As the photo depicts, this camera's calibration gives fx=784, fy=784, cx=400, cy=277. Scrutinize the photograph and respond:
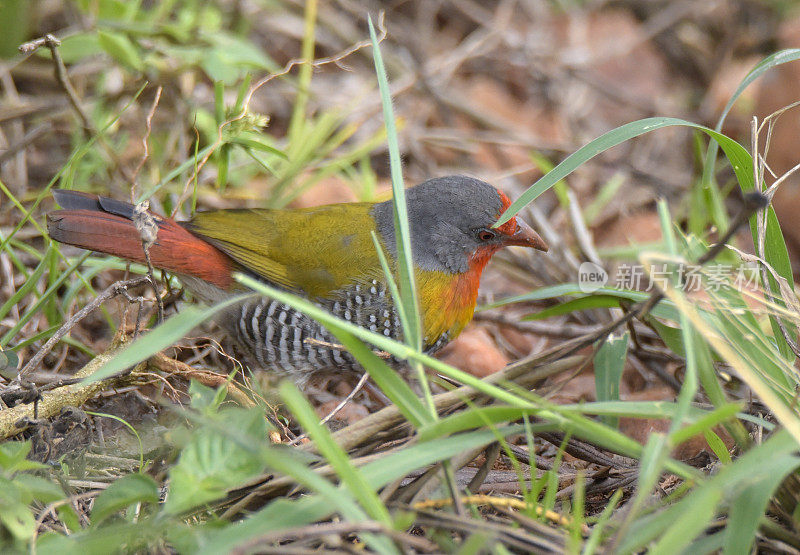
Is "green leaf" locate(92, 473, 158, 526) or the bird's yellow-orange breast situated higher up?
the bird's yellow-orange breast

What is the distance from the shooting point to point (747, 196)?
4.85ft

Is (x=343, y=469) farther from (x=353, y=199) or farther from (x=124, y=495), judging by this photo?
(x=353, y=199)

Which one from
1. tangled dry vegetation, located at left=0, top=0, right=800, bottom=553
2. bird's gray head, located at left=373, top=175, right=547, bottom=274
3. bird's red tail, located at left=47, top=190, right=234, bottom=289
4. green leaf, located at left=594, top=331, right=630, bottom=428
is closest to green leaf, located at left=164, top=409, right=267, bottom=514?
tangled dry vegetation, located at left=0, top=0, right=800, bottom=553

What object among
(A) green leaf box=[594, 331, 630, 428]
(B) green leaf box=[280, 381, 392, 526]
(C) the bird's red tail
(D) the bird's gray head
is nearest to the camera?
(B) green leaf box=[280, 381, 392, 526]

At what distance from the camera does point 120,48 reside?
3090 millimetres

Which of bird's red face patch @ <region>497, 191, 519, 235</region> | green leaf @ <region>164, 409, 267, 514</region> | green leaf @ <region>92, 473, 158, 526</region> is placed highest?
bird's red face patch @ <region>497, 191, 519, 235</region>

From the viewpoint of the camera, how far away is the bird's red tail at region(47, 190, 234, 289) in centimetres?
257

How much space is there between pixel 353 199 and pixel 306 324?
4.58 ft

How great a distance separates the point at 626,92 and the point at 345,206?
9.62 ft

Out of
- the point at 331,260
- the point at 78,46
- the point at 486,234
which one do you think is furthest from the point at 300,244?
the point at 78,46

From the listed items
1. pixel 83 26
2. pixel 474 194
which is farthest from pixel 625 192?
pixel 83 26

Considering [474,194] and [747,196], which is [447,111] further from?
[747,196]

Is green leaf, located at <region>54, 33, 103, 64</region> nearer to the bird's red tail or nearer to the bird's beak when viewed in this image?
the bird's red tail

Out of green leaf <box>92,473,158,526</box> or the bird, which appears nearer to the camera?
green leaf <box>92,473,158,526</box>
